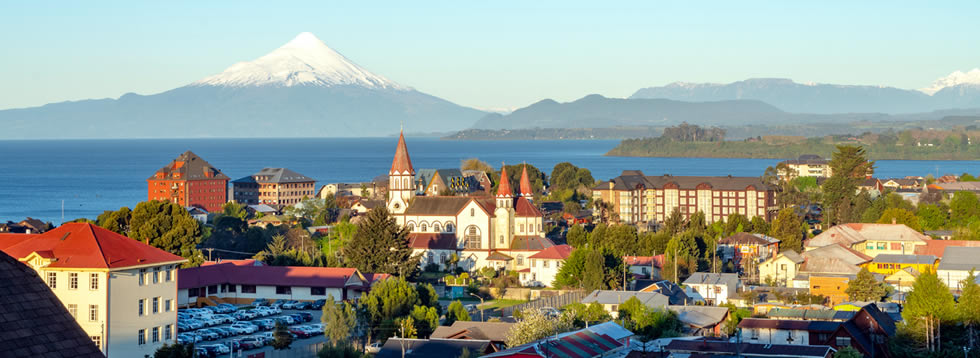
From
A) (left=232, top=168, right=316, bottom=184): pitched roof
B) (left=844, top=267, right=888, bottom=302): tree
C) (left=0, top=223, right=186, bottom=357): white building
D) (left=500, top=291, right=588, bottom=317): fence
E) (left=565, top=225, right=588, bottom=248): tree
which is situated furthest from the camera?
(left=232, top=168, right=316, bottom=184): pitched roof

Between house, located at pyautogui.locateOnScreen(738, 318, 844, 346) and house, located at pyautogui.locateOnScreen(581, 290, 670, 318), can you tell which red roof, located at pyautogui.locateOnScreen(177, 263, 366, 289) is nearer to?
house, located at pyautogui.locateOnScreen(581, 290, 670, 318)

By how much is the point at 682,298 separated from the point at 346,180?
131 m

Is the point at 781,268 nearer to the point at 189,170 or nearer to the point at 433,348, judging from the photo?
the point at 433,348

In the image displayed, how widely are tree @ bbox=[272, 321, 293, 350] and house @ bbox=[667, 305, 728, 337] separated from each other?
13.3 meters

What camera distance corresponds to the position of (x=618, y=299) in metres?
42.3

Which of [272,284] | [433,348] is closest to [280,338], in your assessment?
[433,348]

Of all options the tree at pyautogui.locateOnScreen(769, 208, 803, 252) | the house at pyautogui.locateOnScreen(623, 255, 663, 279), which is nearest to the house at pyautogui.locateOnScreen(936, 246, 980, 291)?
the tree at pyautogui.locateOnScreen(769, 208, 803, 252)

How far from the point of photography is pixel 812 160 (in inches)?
6147

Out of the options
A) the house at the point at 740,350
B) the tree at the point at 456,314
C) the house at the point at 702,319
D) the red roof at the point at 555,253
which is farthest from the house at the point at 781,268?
the house at the point at 740,350

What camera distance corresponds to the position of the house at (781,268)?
54.7 metres

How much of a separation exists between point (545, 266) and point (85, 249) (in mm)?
29323

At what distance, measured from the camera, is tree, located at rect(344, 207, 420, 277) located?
2009 inches

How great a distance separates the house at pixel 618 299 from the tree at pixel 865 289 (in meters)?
8.50

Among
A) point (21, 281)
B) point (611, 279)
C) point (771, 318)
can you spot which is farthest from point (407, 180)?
point (21, 281)
